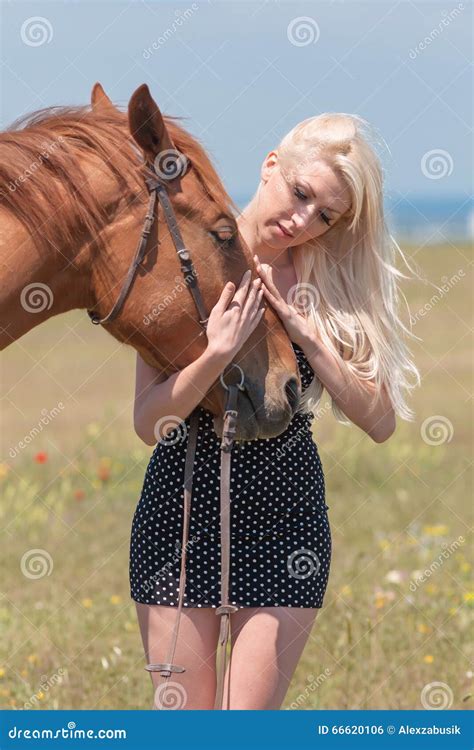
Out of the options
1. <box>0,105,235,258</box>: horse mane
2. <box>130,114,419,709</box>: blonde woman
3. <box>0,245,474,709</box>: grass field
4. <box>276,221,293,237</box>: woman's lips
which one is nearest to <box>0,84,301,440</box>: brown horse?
<box>0,105,235,258</box>: horse mane

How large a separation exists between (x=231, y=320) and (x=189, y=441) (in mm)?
391

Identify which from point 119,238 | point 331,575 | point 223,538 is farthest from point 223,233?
point 331,575

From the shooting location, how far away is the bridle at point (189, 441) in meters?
2.75

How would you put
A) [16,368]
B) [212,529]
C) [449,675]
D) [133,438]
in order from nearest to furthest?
1. [212,529]
2. [449,675]
3. [133,438]
4. [16,368]

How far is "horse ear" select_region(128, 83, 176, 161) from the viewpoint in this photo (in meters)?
2.66

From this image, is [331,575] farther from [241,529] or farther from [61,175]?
[61,175]

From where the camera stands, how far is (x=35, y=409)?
1227 cm

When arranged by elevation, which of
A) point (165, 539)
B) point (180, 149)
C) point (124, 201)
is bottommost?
point (165, 539)

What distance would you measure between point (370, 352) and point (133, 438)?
20.1 ft

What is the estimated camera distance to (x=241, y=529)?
2.98m

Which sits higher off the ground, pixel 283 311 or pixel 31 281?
pixel 283 311

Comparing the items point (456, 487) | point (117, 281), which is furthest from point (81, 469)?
point (117, 281)

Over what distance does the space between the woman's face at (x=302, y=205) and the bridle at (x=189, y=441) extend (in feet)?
1.37

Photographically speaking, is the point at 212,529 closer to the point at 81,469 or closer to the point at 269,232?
the point at 269,232
